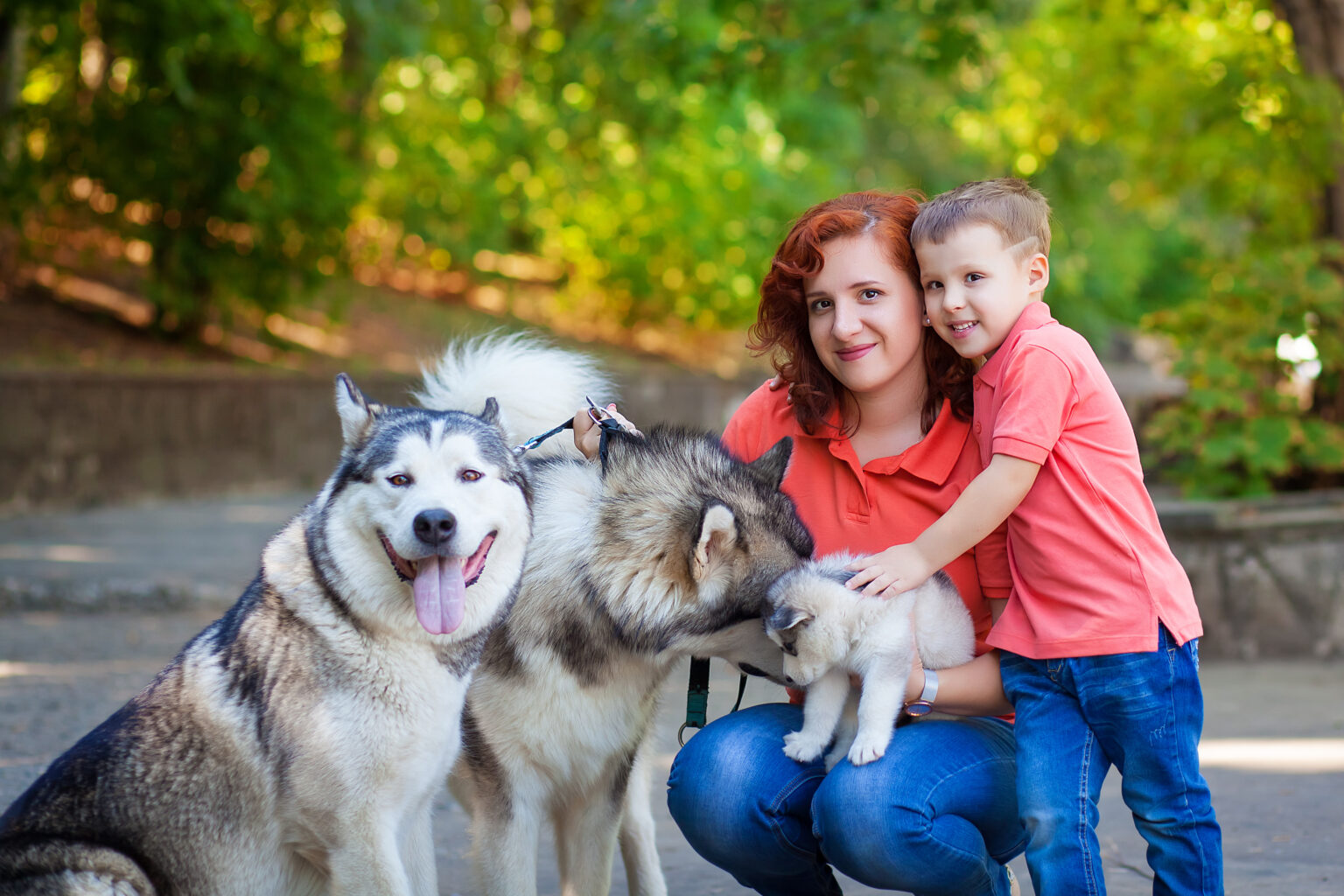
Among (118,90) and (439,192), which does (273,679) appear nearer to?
(118,90)

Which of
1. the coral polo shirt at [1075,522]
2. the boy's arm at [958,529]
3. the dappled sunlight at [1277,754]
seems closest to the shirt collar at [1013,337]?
the coral polo shirt at [1075,522]

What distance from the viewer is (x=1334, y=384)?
725 cm

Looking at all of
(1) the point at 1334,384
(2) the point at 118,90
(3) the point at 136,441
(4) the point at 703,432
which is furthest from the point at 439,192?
(4) the point at 703,432

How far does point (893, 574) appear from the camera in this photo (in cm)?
273

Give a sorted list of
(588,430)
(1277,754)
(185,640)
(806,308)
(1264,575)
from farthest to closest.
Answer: (185,640) → (1264,575) → (1277,754) → (588,430) → (806,308)

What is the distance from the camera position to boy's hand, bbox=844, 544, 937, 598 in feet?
8.93

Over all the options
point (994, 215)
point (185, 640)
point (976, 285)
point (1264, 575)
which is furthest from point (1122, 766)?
point (185, 640)

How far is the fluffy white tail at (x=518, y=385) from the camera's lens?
3469 millimetres

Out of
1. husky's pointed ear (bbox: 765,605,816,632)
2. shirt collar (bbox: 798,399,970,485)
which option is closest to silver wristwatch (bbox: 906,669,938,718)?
husky's pointed ear (bbox: 765,605,816,632)

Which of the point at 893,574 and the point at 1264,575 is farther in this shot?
the point at 1264,575

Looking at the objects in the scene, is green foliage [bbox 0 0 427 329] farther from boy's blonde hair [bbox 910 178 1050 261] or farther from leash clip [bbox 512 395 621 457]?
boy's blonde hair [bbox 910 178 1050 261]

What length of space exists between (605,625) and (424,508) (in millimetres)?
649

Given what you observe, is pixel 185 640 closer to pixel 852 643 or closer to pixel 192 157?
pixel 852 643

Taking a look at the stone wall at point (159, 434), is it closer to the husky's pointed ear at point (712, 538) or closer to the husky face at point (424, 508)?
the husky's pointed ear at point (712, 538)
